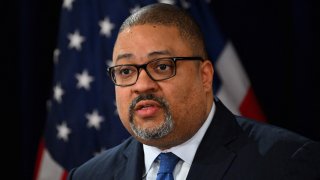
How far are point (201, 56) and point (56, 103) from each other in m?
1.15

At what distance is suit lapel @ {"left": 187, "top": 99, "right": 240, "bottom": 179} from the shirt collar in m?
0.02

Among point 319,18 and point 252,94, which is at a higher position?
point 319,18

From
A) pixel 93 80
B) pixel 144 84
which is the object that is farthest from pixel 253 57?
pixel 144 84

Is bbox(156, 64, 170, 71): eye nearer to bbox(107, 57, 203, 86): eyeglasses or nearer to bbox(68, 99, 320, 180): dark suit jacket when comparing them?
bbox(107, 57, 203, 86): eyeglasses

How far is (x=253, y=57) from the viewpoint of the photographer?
2703 millimetres

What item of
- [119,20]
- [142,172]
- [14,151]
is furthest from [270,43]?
[14,151]

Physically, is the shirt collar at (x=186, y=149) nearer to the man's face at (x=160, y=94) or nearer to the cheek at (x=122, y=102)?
the man's face at (x=160, y=94)

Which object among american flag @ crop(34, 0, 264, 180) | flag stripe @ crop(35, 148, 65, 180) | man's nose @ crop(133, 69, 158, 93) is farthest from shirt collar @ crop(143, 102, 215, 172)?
flag stripe @ crop(35, 148, 65, 180)

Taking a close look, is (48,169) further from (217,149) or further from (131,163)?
(217,149)

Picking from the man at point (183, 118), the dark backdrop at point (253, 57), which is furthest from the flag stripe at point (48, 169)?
the man at point (183, 118)

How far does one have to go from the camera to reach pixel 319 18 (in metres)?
2.55

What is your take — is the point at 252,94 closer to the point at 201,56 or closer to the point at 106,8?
the point at 106,8

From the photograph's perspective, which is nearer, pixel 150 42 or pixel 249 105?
pixel 150 42

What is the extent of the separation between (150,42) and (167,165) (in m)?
0.38
